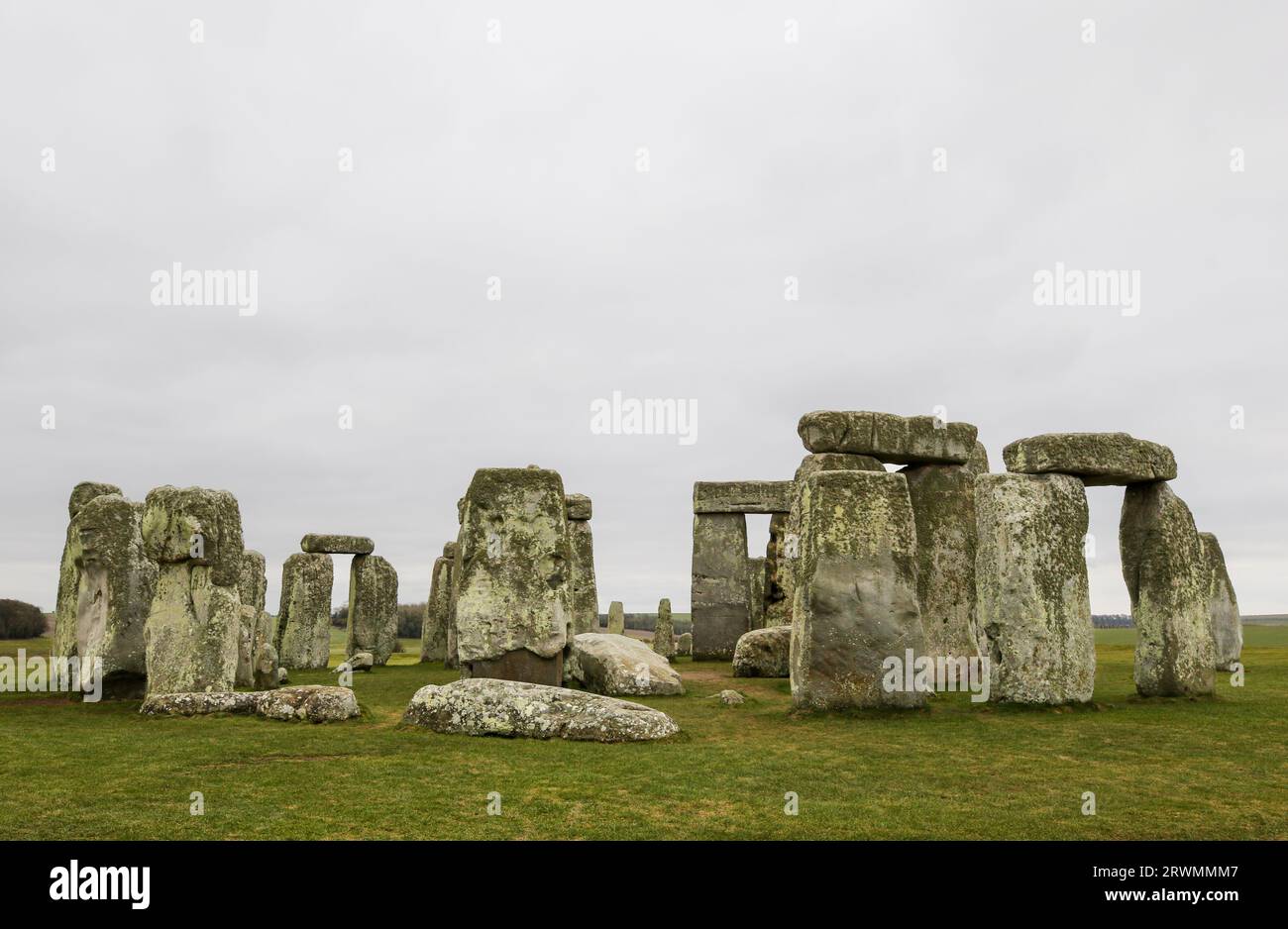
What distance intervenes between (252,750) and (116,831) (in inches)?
112

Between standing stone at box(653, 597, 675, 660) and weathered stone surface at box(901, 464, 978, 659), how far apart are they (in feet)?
31.2

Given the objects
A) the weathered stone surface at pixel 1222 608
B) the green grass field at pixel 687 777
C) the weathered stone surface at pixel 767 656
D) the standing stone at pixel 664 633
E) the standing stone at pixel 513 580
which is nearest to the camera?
the green grass field at pixel 687 777

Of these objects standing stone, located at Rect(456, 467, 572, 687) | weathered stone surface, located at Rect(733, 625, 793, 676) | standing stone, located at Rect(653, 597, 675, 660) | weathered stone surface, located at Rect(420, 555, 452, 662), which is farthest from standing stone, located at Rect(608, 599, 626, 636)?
standing stone, located at Rect(456, 467, 572, 687)

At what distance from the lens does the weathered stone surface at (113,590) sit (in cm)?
1239

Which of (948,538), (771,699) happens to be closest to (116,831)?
(771,699)

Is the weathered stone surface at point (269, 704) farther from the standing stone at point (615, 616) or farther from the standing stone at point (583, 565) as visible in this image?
the standing stone at point (615, 616)

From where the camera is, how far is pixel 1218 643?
57.6 ft

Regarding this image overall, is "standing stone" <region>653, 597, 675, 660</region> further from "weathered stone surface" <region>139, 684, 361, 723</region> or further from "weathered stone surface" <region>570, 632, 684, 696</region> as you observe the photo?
"weathered stone surface" <region>139, 684, 361, 723</region>

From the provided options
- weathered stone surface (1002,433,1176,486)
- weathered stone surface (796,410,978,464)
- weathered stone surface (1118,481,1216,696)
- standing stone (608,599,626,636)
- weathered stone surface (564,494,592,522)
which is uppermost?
weathered stone surface (796,410,978,464)

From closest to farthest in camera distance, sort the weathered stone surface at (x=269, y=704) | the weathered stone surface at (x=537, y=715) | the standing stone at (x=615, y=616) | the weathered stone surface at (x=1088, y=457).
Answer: the weathered stone surface at (x=537, y=715)
the weathered stone surface at (x=269, y=704)
the weathered stone surface at (x=1088, y=457)
the standing stone at (x=615, y=616)

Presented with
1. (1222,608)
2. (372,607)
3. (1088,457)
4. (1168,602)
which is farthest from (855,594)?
(372,607)

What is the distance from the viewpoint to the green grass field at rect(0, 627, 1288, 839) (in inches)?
227

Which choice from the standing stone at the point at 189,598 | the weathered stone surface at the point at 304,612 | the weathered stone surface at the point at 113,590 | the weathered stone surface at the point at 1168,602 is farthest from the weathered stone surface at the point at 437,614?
the weathered stone surface at the point at 1168,602

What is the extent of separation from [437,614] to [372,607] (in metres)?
1.56
